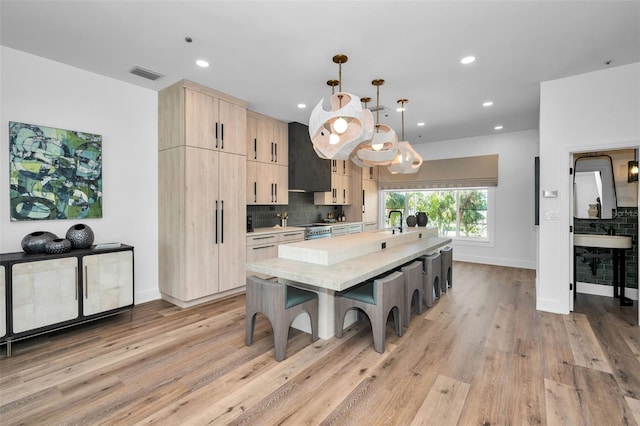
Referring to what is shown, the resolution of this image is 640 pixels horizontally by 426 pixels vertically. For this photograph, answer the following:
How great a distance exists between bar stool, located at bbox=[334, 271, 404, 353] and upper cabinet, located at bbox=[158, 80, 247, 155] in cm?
249

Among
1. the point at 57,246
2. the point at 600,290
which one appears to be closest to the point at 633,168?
the point at 600,290

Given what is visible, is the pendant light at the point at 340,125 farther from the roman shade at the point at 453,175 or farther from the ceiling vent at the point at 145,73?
the roman shade at the point at 453,175

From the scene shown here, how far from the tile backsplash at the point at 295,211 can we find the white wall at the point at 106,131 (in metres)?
1.68

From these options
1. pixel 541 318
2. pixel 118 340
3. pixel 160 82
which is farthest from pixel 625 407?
pixel 160 82

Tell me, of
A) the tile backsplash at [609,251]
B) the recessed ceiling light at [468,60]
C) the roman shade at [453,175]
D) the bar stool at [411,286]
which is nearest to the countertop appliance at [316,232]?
the bar stool at [411,286]

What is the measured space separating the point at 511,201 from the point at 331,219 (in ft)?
11.9

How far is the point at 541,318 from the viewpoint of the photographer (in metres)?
3.43

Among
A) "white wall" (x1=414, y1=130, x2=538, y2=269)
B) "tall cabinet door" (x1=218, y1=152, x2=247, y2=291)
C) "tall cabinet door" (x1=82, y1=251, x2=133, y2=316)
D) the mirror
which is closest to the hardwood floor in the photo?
"tall cabinet door" (x1=82, y1=251, x2=133, y2=316)

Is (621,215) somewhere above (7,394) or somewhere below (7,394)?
above

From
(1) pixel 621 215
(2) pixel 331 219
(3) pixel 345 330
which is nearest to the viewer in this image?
(3) pixel 345 330

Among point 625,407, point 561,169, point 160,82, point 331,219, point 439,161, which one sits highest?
point 160,82

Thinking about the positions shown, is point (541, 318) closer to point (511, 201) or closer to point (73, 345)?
point (511, 201)

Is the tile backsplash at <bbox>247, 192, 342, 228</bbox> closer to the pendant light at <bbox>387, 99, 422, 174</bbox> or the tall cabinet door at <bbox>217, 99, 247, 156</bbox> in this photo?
the tall cabinet door at <bbox>217, 99, 247, 156</bbox>

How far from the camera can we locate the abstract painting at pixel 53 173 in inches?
116
